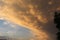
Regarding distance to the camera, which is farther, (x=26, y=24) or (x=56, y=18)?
(x=26, y=24)

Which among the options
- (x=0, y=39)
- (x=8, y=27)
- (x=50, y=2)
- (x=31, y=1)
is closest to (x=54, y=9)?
(x=50, y=2)

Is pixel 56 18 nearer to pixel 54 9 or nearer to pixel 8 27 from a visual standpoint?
pixel 54 9

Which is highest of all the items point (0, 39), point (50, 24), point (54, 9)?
point (54, 9)

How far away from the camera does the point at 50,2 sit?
198 cm

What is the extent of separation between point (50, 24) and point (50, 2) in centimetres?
28

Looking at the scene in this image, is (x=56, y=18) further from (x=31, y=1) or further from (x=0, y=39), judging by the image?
(x=0, y=39)

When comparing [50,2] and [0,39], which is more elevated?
[50,2]

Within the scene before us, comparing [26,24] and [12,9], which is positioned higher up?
[12,9]

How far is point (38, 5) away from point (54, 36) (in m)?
0.44

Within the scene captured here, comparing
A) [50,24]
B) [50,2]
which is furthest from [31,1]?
[50,24]

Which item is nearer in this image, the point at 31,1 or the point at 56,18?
the point at 56,18

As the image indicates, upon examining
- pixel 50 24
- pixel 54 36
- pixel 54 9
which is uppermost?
pixel 54 9

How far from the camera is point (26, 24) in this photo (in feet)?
6.48

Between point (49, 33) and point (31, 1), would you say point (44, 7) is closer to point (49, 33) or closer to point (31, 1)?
point (31, 1)
